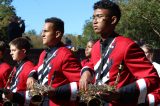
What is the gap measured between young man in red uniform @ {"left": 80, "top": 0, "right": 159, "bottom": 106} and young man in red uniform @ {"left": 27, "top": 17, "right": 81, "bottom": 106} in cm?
76

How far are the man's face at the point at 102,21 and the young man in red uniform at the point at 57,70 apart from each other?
96 centimetres

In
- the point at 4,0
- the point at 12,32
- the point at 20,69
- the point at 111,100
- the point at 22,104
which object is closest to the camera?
the point at 111,100

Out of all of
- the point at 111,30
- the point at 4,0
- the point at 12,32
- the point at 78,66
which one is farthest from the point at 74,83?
the point at 4,0

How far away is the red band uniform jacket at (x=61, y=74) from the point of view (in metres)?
5.96

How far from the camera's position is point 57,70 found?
245 inches

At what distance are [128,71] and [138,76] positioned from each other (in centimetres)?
17

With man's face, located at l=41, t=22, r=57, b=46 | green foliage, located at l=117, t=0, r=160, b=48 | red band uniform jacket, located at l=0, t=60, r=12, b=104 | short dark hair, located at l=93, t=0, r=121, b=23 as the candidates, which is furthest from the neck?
green foliage, located at l=117, t=0, r=160, b=48

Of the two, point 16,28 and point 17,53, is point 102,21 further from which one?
point 16,28

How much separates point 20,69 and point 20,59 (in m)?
0.20

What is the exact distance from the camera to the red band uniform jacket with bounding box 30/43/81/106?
19.6 feet

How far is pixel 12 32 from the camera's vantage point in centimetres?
1180

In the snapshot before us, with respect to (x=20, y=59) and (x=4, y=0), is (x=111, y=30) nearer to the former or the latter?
(x=20, y=59)

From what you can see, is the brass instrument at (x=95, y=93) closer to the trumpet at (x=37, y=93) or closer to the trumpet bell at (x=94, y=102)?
the trumpet bell at (x=94, y=102)

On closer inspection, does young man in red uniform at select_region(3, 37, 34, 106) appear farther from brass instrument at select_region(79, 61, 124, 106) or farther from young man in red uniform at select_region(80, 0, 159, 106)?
brass instrument at select_region(79, 61, 124, 106)
